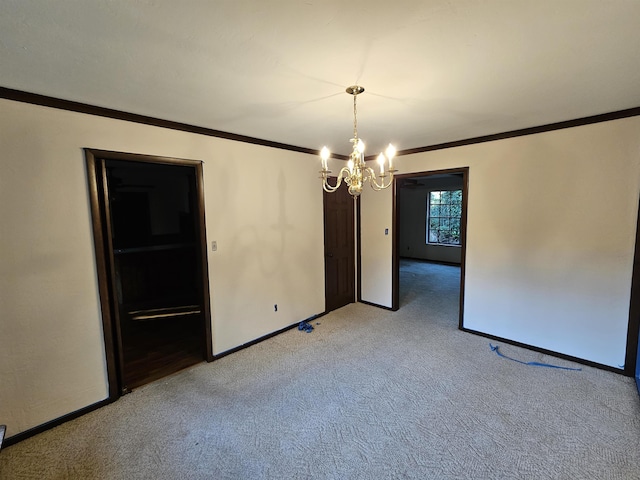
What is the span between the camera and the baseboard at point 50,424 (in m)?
2.04

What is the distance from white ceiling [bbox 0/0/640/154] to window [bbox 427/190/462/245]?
19.4ft

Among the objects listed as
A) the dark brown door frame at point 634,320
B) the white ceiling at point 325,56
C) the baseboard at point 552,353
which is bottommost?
the baseboard at point 552,353

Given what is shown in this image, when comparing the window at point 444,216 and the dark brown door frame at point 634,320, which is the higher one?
the window at point 444,216

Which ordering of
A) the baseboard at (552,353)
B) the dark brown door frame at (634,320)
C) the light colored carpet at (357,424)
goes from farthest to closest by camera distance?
the baseboard at (552,353)
the dark brown door frame at (634,320)
the light colored carpet at (357,424)

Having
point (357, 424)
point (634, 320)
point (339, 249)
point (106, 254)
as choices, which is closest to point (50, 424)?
point (106, 254)

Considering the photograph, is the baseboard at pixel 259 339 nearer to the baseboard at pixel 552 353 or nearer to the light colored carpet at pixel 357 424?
the light colored carpet at pixel 357 424

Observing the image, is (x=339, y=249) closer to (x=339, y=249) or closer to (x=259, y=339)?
(x=339, y=249)

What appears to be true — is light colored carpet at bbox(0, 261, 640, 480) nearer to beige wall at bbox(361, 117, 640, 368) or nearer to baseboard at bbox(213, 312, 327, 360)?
baseboard at bbox(213, 312, 327, 360)

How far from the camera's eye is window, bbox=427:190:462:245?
829 cm

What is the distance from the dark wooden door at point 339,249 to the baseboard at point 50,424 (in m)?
2.92

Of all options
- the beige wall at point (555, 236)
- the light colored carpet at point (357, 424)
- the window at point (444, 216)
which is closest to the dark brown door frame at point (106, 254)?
the light colored carpet at point (357, 424)

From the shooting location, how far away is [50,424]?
2180 millimetres

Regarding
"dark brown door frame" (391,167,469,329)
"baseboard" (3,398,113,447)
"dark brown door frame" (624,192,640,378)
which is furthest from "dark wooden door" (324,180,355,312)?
"dark brown door frame" (624,192,640,378)

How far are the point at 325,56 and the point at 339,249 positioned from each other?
3.29 meters
